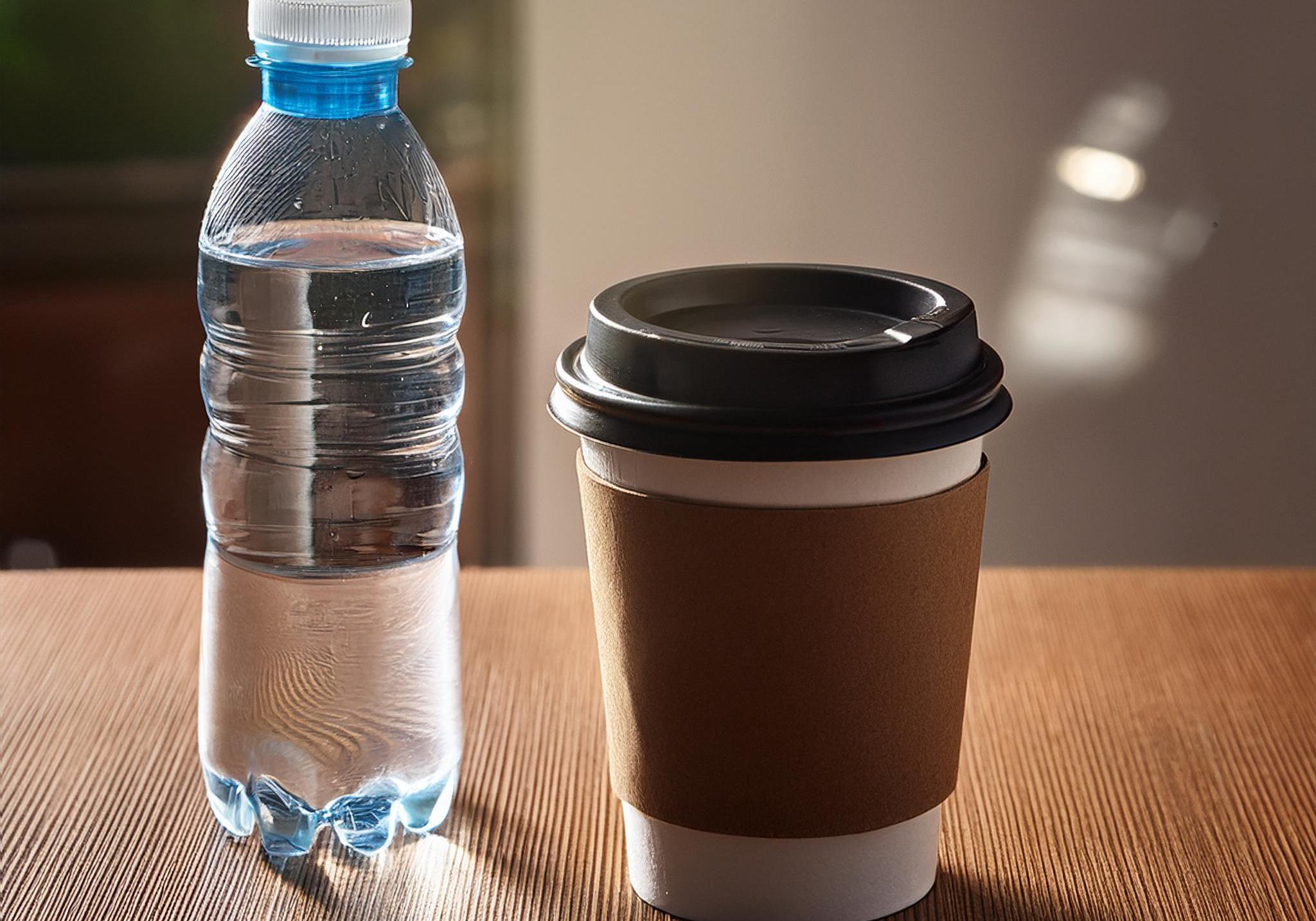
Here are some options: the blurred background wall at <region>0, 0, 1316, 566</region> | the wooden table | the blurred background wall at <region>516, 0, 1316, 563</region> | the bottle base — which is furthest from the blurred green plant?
the bottle base

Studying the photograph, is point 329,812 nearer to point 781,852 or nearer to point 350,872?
point 350,872

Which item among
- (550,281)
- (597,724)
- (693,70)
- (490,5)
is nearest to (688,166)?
(693,70)

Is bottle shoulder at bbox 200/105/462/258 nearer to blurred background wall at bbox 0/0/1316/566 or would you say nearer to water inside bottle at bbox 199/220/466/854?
water inside bottle at bbox 199/220/466/854

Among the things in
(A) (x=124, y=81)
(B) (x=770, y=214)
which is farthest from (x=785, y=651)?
(A) (x=124, y=81)

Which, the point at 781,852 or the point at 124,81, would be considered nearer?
the point at 781,852

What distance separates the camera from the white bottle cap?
60 centimetres

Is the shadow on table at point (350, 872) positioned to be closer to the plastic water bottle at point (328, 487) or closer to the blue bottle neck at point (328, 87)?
the plastic water bottle at point (328, 487)

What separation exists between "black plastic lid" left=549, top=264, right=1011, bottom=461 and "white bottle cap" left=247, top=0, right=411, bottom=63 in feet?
0.50

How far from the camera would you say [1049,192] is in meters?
1.86

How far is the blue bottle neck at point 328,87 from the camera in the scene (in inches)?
24.5

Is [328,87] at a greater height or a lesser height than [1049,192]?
greater

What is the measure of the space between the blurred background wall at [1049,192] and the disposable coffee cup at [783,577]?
128 cm

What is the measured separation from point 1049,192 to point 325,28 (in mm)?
1428

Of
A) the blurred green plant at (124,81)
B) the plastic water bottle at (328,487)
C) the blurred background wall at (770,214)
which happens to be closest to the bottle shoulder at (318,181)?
the plastic water bottle at (328,487)
